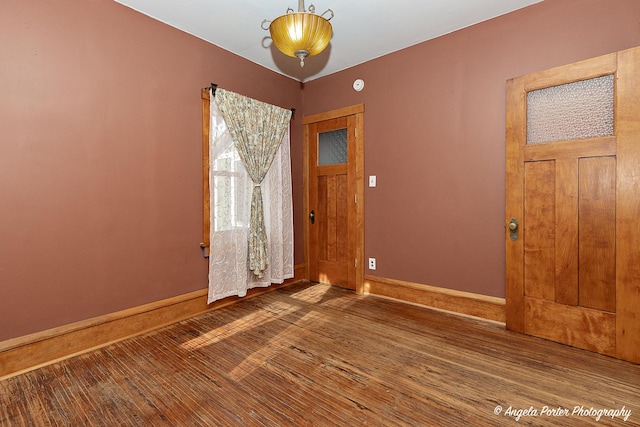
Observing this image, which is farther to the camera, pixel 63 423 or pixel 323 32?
pixel 323 32

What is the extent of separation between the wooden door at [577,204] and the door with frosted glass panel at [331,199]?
5.85 ft

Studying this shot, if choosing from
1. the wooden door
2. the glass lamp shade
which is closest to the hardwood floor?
the wooden door

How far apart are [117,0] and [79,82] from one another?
2.55 ft

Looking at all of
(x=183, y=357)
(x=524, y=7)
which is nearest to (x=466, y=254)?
(x=524, y=7)

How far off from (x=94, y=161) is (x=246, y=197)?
56.1 inches

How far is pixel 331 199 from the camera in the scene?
13.2 ft

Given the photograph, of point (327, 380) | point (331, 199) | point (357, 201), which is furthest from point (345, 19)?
Answer: point (327, 380)

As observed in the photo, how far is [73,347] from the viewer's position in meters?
2.30

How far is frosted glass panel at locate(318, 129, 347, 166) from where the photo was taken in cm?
389

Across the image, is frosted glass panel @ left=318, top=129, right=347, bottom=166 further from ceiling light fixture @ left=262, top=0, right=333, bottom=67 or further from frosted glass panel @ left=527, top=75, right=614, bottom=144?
frosted glass panel @ left=527, top=75, right=614, bottom=144

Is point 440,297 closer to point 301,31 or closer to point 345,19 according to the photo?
point 301,31

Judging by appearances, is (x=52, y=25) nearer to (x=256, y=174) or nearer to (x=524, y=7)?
(x=256, y=174)

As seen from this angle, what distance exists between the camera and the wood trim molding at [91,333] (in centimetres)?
206

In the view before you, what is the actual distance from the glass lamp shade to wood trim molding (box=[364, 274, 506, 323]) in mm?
2530
